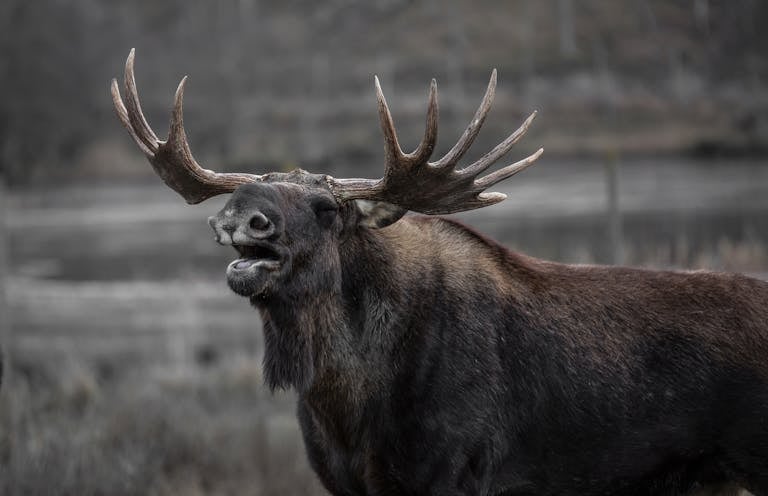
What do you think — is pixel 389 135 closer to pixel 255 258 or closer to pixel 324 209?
pixel 324 209

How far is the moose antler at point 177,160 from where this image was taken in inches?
191

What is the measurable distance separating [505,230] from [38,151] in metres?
17.7

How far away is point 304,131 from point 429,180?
1076 inches

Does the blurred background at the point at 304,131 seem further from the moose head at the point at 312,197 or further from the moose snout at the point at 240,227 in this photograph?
the moose snout at the point at 240,227

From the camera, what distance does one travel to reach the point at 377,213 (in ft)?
15.5

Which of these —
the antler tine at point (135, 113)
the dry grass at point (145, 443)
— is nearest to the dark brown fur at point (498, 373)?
the antler tine at point (135, 113)

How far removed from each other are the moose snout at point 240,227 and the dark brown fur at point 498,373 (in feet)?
0.54

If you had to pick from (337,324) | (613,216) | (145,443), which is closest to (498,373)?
(337,324)

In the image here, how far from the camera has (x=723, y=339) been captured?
14.9ft

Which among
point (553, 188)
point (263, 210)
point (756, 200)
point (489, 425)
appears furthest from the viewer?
point (553, 188)

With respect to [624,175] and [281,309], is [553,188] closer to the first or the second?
[624,175]

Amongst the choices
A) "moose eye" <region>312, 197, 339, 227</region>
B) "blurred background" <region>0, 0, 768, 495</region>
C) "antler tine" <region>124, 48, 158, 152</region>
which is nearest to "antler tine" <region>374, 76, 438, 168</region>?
"moose eye" <region>312, 197, 339, 227</region>

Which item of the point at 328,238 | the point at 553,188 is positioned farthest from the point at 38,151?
the point at 328,238

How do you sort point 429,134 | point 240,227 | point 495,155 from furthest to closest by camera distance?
point 495,155 → point 429,134 → point 240,227
